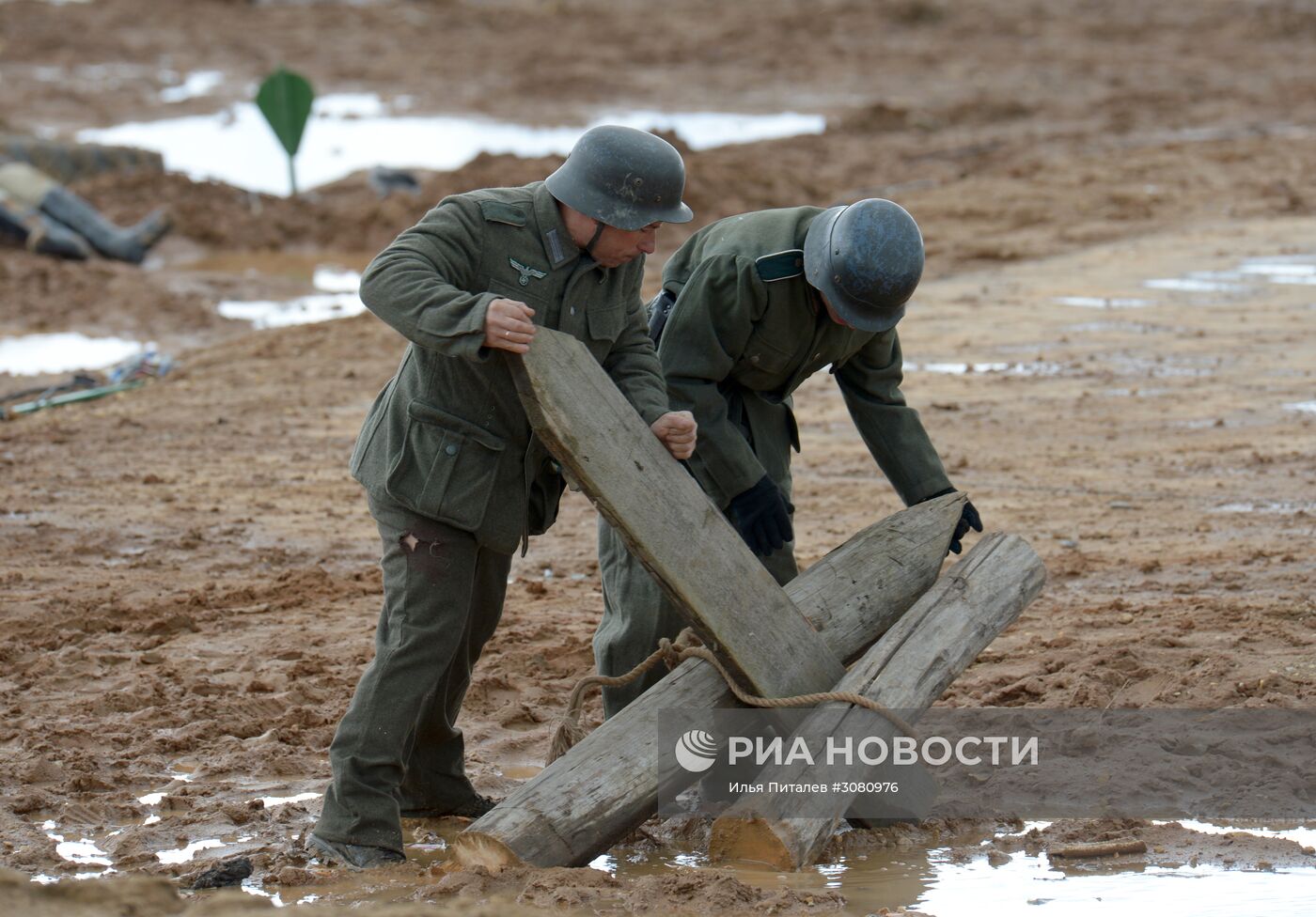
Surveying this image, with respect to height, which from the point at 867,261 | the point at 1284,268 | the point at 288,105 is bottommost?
the point at 1284,268

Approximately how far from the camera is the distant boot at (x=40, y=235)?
15812mm

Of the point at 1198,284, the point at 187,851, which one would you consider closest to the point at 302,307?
the point at 1198,284

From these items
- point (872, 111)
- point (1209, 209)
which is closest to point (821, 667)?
point (1209, 209)

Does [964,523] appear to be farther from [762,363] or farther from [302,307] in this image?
[302,307]

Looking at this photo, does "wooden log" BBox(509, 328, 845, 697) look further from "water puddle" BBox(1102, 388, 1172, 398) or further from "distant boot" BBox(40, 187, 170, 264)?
"distant boot" BBox(40, 187, 170, 264)

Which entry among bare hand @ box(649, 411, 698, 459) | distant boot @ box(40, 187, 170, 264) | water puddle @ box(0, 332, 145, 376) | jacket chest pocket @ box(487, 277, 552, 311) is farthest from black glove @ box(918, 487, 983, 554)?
distant boot @ box(40, 187, 170, 264)

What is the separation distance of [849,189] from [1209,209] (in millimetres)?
3828

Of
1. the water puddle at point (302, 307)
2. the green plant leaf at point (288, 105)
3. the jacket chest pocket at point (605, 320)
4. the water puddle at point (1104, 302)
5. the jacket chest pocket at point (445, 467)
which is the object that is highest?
the green plant leaf at point (288, 105)

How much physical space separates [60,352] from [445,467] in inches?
394

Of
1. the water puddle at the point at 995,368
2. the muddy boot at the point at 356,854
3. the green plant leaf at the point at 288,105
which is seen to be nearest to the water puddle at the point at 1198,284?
the water puddle at the point at 995,368

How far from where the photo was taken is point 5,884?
10.5 feet

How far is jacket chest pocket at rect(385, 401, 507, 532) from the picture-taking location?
164 inches
